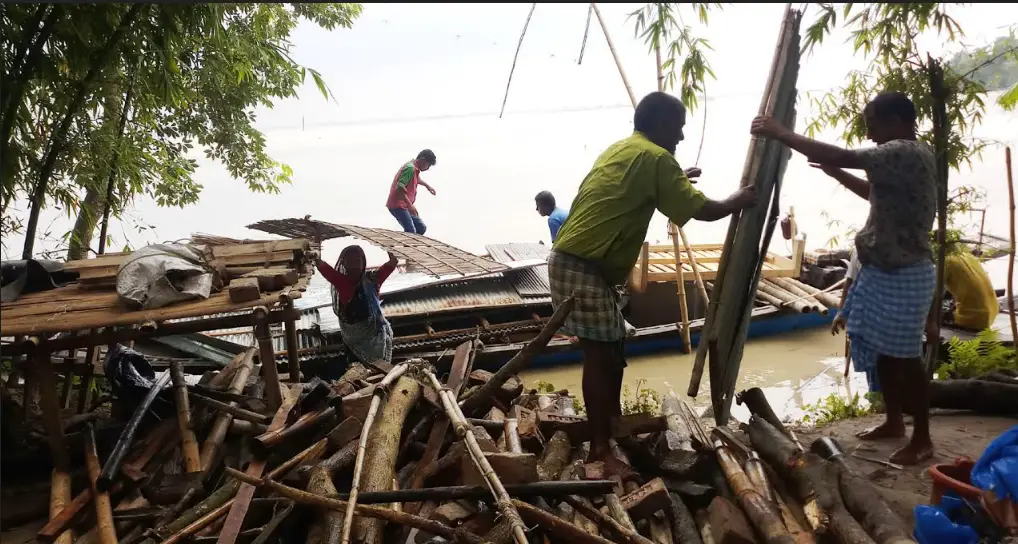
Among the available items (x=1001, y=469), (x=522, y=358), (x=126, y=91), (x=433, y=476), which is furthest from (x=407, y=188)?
(x=1001, y=469)

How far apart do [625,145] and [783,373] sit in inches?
248

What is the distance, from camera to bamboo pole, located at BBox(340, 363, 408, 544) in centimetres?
246

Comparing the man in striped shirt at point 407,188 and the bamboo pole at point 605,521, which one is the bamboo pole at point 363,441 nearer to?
the bamboo pole at point 605,521

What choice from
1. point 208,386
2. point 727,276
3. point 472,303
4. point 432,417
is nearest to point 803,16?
point 727,276

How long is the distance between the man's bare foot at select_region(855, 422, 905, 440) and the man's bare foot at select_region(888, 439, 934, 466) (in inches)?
12.9

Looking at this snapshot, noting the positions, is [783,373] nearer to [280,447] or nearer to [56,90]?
[280,447]

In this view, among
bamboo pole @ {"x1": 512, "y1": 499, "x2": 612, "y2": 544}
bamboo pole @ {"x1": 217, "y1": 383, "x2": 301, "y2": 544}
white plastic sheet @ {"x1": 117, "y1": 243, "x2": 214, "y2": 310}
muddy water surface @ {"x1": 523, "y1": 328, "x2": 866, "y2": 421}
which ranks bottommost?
muddy water surface @ {"x1": 523, "y1": 328, "x2": 866, "y2": 421}

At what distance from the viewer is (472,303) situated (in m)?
8.46

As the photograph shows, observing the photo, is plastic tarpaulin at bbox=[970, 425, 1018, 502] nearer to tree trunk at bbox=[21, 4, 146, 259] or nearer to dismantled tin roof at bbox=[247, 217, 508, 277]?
dismantled tin roof at bbox=[247, 217, 508, 277]

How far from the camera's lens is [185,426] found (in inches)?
154

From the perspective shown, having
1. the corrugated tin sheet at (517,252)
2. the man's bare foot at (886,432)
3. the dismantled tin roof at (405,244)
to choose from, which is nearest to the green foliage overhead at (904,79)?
the man's bare foot at (886,432)

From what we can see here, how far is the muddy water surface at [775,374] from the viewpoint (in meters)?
7.57

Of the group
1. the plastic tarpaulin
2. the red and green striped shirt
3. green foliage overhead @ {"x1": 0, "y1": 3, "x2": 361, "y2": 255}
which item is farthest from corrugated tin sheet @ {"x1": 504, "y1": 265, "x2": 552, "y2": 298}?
the plastic tarpaulin

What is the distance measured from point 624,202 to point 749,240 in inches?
41.1
